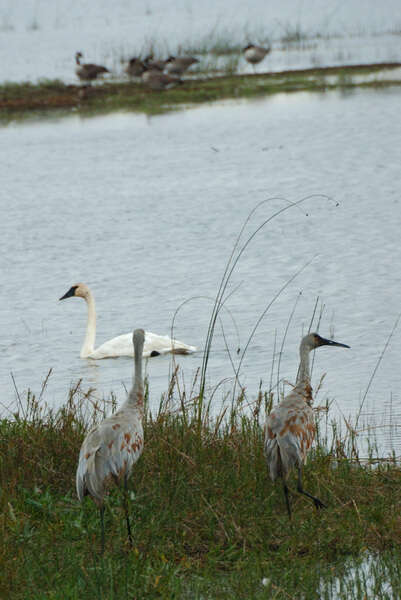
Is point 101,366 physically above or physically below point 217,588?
below

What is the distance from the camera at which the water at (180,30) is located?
3922 centimetres

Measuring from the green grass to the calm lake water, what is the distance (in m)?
1.40

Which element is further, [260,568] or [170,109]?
[170,109]

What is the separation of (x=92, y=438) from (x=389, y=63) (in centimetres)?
3021

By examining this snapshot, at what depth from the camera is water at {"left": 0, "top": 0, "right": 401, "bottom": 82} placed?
3922 centimetres

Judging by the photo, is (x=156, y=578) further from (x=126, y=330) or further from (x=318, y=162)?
(x=318, y=162)

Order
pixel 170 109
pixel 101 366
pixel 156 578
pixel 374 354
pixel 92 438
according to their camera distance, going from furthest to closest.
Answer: pixel 170 109 < pixel 101 366 < pixel 374 354 < pixel 92 438 < pixel 156 578

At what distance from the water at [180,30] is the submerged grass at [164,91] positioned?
2931 millimetres

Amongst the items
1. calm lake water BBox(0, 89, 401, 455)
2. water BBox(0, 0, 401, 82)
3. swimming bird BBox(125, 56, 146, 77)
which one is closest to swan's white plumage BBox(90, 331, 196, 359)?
calm lake water BBox(0, 89, 401, 455)

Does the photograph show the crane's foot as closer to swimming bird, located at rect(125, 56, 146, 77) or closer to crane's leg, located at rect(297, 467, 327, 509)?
crane's leg, located at rect(297, 467, 327, 509)

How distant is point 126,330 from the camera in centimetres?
1199

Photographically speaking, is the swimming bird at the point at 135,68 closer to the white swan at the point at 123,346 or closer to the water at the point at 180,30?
the water at the point at 180,30

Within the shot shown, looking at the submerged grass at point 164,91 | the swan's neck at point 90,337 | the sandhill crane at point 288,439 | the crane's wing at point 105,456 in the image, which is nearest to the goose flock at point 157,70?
the submerged grass at point 164,91

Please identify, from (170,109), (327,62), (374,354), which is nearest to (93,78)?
(170,109)
